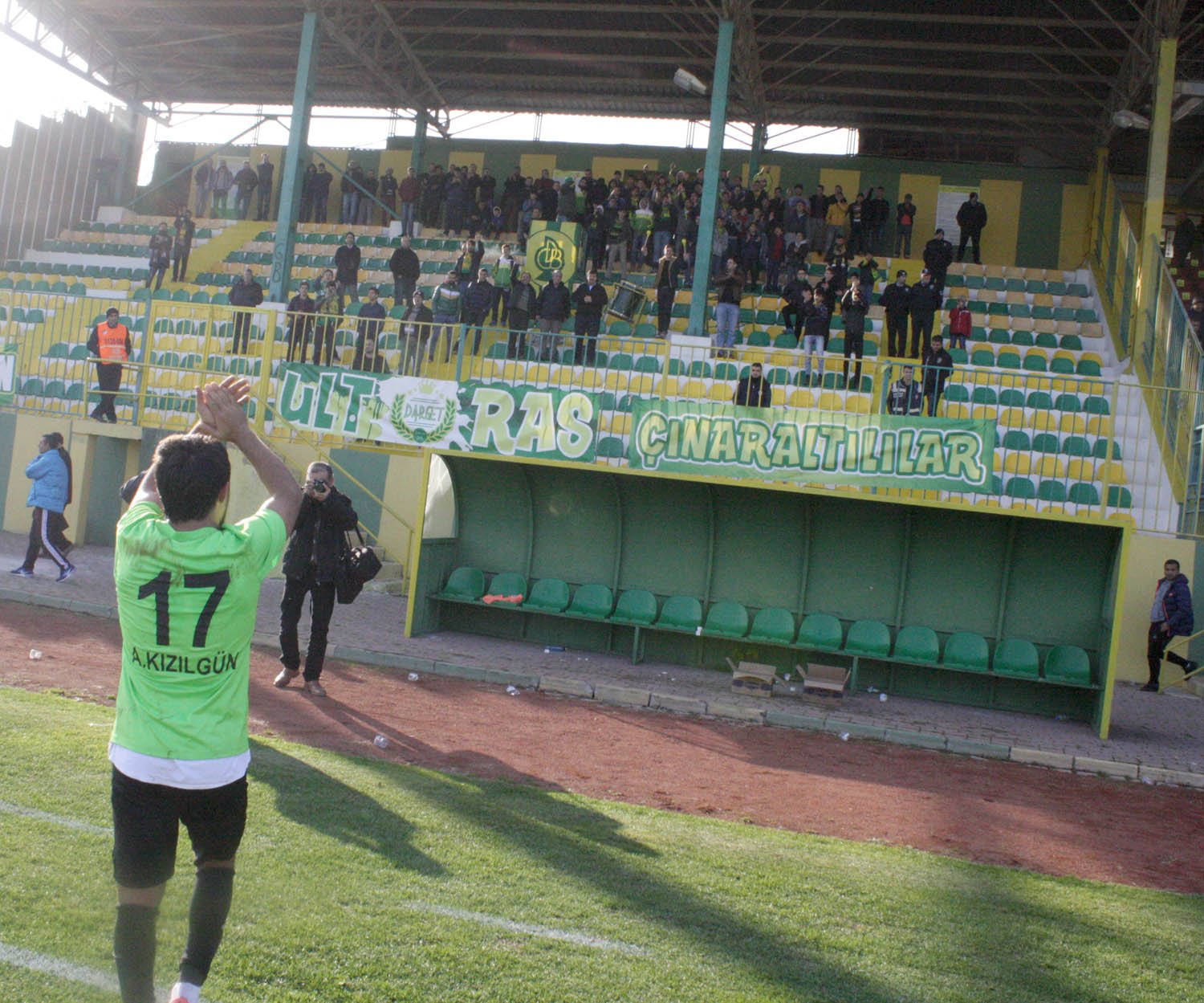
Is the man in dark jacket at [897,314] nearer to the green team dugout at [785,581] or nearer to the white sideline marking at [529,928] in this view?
the green team dugout at [785,581]

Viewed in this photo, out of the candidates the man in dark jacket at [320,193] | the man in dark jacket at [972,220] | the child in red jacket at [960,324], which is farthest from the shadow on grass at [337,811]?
the man in dark jacket at [320,193]

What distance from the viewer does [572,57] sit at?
29.6m

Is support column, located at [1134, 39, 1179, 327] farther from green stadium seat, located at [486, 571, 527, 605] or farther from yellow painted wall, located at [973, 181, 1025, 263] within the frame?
green stadium seat, located at [486, 571, 527, 605]

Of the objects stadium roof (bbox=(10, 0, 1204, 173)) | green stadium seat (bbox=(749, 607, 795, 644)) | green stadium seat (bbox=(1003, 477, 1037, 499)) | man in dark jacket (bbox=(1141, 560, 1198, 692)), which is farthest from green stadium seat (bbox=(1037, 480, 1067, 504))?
stadium roof (bbox=(10, 0, 1204, 173))

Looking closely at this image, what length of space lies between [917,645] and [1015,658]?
111 centimetres

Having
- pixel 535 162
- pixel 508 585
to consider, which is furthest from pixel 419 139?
pixel 508 585

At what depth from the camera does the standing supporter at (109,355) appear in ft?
61.0

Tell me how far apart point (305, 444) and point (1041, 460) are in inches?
434

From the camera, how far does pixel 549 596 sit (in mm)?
14547

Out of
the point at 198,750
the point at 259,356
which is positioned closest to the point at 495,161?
the point at 259,356

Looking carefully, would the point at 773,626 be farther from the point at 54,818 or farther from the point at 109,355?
the point at 109,355

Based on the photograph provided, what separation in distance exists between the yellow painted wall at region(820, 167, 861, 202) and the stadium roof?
131cm

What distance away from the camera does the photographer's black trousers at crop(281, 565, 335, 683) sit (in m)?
10.1

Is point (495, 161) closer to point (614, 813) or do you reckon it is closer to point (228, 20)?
point (228, 20)
